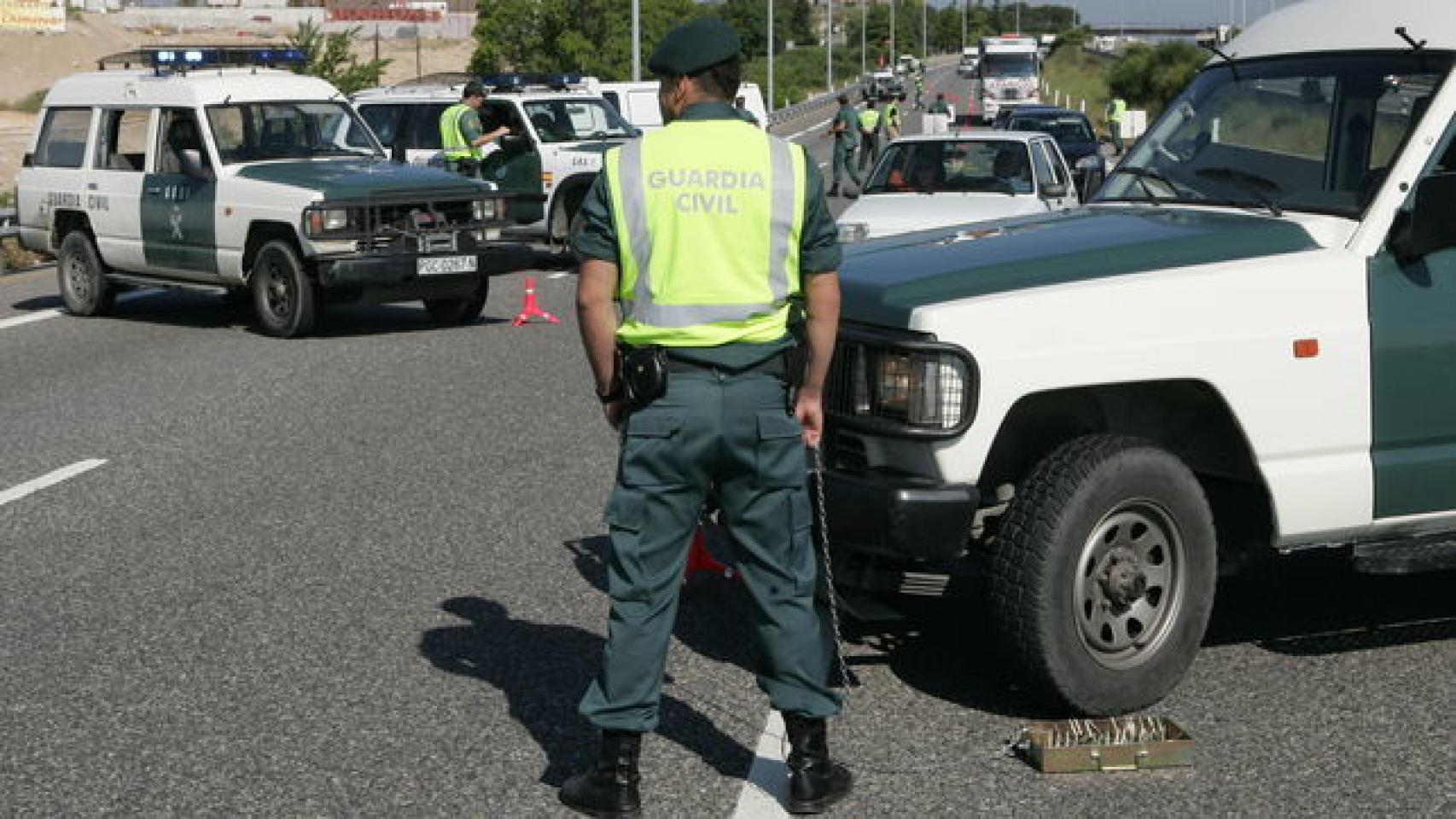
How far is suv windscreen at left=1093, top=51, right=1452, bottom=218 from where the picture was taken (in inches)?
265

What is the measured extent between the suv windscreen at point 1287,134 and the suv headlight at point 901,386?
5.04 feet

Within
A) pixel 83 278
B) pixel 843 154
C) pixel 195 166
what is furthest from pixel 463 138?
pixel 843 154

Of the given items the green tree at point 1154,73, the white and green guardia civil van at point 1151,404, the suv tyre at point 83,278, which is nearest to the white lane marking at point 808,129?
the green tree at point 1154,73

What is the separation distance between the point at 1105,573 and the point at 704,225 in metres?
1.63

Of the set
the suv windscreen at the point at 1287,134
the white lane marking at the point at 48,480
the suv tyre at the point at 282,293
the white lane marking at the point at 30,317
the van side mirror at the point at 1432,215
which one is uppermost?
the suv windscreen at the point at 1287,134

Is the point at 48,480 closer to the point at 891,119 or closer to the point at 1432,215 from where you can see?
the point at 1432,215

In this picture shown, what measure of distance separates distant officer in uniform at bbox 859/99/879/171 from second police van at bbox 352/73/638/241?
1435 centimetres

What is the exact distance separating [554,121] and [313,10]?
122m

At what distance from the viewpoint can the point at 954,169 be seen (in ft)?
57.9

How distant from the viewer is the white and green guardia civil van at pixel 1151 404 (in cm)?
575

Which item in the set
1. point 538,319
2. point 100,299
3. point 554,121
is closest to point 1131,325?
point 538,319

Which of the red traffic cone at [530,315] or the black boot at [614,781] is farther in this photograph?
the red traffic cone at [530,315]

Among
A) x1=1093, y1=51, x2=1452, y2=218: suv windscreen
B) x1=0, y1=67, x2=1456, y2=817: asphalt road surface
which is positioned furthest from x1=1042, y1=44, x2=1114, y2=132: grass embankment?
x1=1093, y1=51, x2=1452, y2=218: suv windscreen

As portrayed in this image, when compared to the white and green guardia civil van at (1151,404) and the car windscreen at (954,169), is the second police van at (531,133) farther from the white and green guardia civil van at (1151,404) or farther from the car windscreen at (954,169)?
the white and green guardia civil van at (1151,404)
